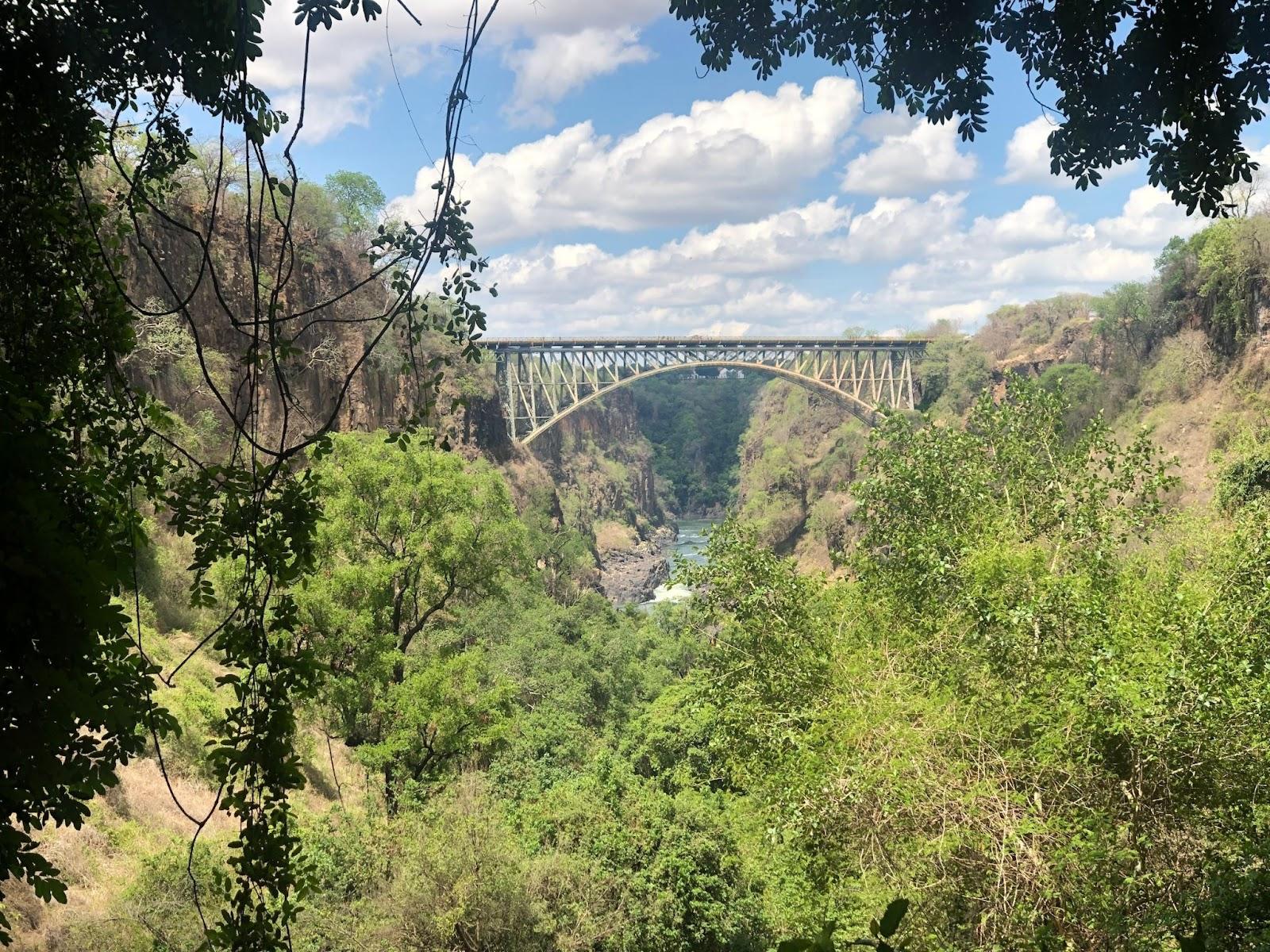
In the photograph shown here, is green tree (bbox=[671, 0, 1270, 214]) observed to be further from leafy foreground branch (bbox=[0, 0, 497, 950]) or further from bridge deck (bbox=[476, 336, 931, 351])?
bridge deck (bbox=[476, 336, 931, 351])

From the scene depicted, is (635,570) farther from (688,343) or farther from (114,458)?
(114,458)

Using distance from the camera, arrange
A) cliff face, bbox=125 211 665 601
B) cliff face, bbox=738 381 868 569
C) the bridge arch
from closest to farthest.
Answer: cliff face, bbox=125 211 665 601 → the bridge arch → cliff face, bbox=738 381 868 569

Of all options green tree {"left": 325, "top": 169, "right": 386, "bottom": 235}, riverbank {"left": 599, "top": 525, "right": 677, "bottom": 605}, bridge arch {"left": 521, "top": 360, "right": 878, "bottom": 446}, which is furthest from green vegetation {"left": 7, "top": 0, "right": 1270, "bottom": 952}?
riverbank {"left": 599, "top": 525, "right": 677, "bottom": 605}

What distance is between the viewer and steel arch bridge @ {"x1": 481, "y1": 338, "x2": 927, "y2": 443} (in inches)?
1566

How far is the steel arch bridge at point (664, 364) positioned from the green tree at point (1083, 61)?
34.0m

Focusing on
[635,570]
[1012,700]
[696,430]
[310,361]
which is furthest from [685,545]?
[1012,700]

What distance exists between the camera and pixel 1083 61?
3.76 m

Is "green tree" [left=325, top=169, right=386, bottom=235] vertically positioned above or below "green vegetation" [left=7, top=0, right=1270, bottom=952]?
above

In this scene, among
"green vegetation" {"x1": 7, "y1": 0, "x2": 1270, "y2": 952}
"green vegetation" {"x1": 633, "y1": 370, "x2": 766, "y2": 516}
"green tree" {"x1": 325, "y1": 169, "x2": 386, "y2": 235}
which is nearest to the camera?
"green vegetation" {"x1": 7, "y1": 0, "x2": 1270, "y2": 952}

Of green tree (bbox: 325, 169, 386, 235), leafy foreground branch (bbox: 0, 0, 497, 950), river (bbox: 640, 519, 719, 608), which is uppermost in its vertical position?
green tree (bbox: 325, 169, 386, 235)

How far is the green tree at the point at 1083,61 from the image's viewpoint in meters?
3.32

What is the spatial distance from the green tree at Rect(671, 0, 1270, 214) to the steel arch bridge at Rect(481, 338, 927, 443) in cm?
3404

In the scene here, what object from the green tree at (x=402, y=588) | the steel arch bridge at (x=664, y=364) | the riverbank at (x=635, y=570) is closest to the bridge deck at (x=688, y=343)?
the steel arch bridge at (x=664, y=364)

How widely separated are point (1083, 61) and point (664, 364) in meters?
38.7
